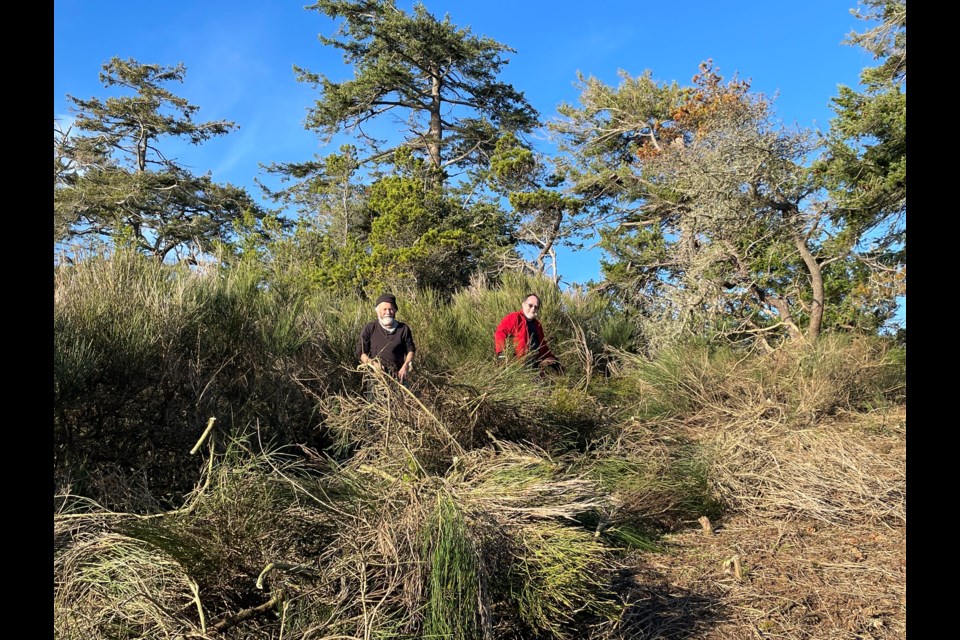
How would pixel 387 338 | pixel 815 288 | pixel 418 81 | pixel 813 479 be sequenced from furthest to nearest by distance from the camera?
pixel 418 81 → pixel 815 288 → pixel 387 338 → pixel 813 479

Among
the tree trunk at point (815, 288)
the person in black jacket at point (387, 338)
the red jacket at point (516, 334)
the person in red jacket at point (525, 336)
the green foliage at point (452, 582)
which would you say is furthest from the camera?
the tree trunk at point (815, 288)

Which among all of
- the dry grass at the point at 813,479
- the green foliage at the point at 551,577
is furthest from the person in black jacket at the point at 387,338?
the green foliage at the point at 551,577

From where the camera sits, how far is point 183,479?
411 centimetres

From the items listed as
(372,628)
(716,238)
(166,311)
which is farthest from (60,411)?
(716,238)

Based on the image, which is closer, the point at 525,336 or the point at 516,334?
the point at 525,336

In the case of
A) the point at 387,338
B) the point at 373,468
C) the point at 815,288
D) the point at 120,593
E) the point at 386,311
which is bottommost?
the point at 120,593

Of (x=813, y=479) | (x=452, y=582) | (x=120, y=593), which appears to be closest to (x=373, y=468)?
(x=452, y=582)

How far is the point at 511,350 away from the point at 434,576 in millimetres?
4078

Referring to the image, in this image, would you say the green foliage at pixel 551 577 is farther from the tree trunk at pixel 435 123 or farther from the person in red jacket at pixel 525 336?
the tree trunk at pixel 435 123

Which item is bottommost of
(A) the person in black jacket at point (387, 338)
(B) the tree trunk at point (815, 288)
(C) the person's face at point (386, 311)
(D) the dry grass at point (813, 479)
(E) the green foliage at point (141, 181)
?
(D) the dry grass at point (813, 479)

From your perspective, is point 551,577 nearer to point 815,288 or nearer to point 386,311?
point 386,311

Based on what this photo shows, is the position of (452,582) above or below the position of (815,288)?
below

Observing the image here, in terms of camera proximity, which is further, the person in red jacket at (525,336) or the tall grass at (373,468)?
the person in red jacket at (525,336)

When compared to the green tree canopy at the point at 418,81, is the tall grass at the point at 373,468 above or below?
below
